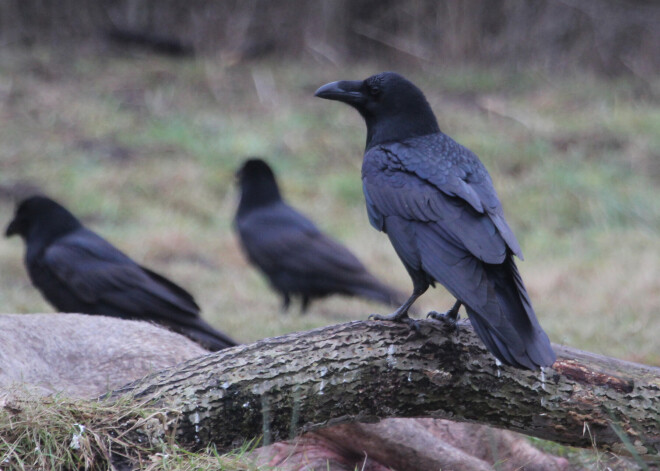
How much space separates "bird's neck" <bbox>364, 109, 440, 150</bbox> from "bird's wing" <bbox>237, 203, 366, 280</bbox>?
2.91 metres

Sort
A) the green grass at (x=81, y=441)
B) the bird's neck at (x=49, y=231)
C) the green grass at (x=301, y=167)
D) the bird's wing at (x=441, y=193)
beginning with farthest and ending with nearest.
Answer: the green grass at (x=301, y=167) < the bird's neck at (x=49, y=231) < the bird's wing at (x=441, y=193) < the green grass at (x=81, y=441)

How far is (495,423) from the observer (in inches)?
129

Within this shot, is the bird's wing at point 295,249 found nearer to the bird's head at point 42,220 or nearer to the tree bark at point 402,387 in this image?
the bird's head at point 42,220

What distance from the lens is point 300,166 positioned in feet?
34.8

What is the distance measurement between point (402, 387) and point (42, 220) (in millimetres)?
3493

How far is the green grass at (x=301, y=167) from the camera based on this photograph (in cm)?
734

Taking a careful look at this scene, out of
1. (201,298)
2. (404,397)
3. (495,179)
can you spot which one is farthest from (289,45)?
(404,397)

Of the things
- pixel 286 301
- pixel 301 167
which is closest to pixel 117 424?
pixel 286 301

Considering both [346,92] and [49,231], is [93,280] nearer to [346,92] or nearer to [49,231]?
[49,231]

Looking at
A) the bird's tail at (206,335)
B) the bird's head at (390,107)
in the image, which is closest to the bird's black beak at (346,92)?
the bird's head at (390,107)

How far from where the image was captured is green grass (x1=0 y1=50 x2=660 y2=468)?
734 cm

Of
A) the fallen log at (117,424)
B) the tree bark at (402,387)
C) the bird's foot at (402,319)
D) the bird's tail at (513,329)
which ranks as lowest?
the fallen log at (117,424)

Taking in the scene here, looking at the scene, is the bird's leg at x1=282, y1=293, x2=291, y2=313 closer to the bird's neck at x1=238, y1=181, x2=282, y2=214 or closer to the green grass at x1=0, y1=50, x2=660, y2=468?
the green grass at x1=0, y1=50, x2=660, y2=468

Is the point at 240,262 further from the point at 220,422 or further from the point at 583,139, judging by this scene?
the point at 220,422
